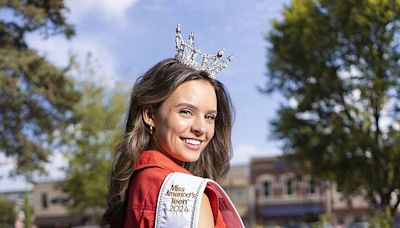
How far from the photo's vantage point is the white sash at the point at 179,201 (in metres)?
1.75

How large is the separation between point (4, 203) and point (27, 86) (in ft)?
148

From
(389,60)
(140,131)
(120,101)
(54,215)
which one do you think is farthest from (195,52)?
(54,215)

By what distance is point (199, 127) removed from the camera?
2.06 metres

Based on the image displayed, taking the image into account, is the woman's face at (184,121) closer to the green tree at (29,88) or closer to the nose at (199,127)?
the nose at (199,127)

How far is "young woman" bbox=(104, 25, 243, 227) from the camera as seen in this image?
70.6 inches

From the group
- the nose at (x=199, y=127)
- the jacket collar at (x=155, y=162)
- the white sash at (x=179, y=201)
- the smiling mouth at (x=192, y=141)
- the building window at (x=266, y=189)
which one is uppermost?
the building window at (x=266, y=189)

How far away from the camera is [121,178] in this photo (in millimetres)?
2045

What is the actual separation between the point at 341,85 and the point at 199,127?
52.5ft

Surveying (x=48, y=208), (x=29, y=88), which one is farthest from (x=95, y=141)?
(x=48, y=208)

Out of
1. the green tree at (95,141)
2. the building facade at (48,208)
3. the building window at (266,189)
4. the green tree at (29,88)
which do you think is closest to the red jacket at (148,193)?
the green tree at (29,88)

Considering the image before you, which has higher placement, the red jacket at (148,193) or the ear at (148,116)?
the ear at (148,116)

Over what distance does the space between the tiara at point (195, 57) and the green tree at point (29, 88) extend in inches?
568

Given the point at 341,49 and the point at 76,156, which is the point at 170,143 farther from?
the point at 76,156

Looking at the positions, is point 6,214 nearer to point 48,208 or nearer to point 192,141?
point 48,208
